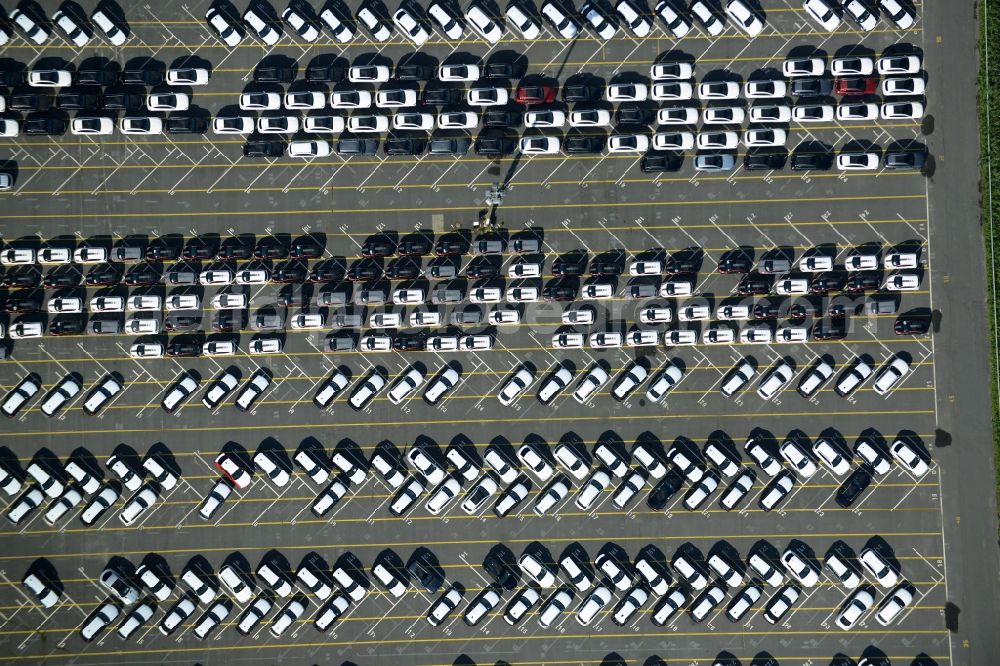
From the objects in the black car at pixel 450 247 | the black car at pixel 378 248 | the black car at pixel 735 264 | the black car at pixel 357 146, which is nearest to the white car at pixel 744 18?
the black car at pixel 735 264

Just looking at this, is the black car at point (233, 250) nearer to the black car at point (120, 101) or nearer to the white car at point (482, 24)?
the black car at point (120, 101)

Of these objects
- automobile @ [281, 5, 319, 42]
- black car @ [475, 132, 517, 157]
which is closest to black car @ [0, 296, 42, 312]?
automobile @ [281, 5, 319, 42]

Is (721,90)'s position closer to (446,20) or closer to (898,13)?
(898,13)

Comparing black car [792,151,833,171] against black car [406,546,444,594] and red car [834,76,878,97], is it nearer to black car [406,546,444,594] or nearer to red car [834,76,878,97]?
red car [834,76,878,97]

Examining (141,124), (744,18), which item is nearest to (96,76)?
(141,124)

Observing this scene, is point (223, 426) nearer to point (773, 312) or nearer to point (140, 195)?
point (140, 195)

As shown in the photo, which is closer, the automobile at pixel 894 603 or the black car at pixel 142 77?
the automobile at pixel 894 603
